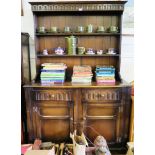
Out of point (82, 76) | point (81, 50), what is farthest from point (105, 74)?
point (81, 50)

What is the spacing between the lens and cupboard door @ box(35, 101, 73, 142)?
2.24m

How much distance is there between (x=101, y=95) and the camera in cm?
220

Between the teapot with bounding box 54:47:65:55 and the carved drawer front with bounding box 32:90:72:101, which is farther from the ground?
the teapot with bounding box 54:47:65:55

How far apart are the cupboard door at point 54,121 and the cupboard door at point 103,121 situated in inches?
8.4

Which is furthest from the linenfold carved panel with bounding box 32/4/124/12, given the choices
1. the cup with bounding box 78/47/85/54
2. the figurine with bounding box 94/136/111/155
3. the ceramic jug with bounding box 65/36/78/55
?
the figurine with bounding box 94/136/111/155

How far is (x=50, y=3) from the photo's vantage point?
2240mm

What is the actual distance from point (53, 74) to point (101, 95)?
0.65 m

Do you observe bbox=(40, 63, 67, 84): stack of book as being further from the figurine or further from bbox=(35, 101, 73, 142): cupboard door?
the figurine

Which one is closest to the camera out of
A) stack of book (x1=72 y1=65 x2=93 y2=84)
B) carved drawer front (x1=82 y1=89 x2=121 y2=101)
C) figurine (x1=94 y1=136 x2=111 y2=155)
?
figurine (x1=94 y1=136 x2=111 y2=155)

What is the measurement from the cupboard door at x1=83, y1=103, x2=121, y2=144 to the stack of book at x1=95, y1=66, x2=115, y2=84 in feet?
0.98

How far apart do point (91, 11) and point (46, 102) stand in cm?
125

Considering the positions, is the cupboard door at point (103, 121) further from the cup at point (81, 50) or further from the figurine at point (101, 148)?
the cup at point (81, 50)
